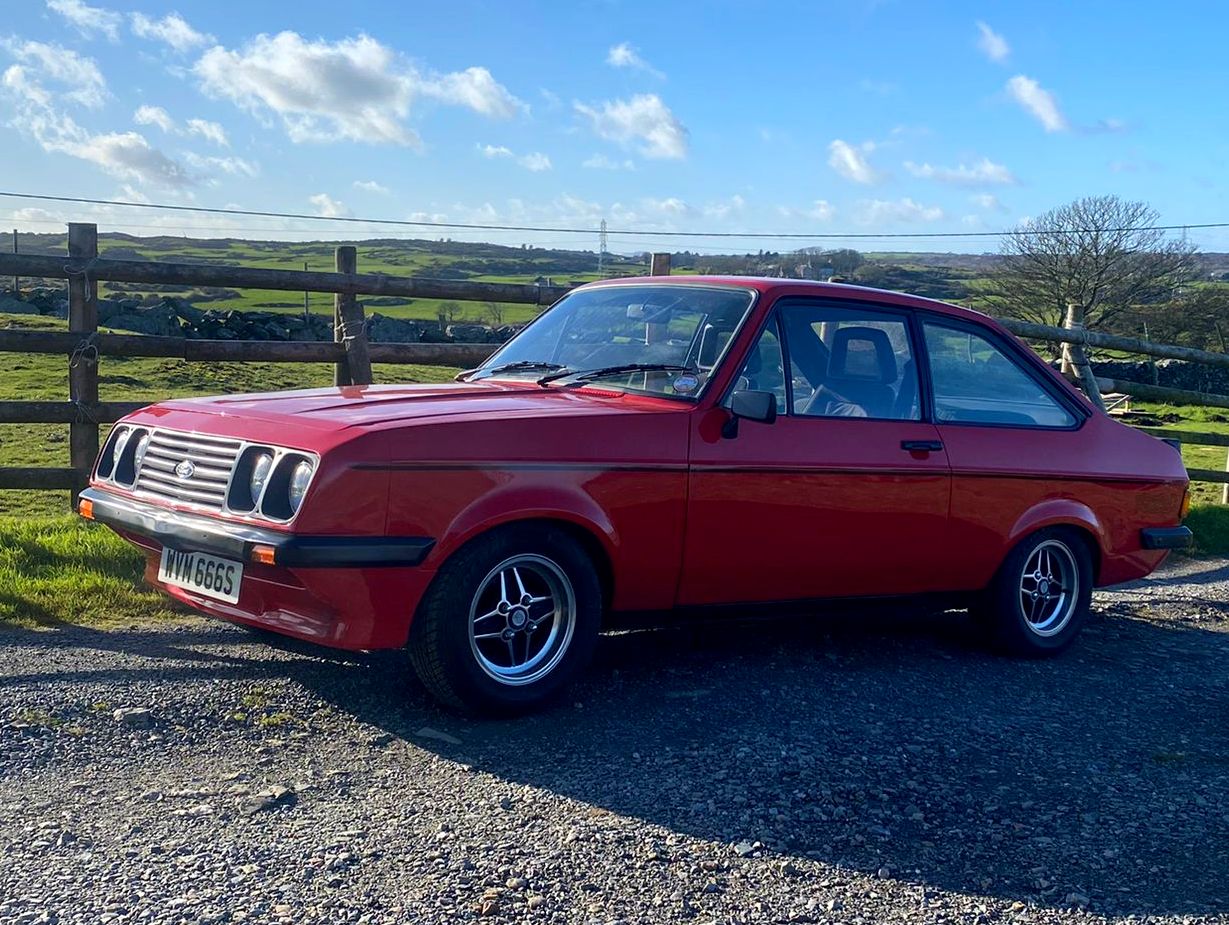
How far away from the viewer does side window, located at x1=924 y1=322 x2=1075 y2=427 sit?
19.5 feet

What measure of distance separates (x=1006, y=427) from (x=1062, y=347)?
550 cm

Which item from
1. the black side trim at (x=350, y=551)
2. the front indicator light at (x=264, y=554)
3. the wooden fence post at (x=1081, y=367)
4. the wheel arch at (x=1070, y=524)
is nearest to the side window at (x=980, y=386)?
the wheel arch at (x=1070, y=524)

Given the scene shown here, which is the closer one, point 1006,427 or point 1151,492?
point 1006,427

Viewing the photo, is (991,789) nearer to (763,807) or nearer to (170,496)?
(763,807)

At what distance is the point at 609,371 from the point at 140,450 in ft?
6.32

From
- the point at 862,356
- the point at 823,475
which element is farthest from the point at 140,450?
the point at 862,356

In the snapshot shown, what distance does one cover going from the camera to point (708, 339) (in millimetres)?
5277

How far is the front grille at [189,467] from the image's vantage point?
4438 mm

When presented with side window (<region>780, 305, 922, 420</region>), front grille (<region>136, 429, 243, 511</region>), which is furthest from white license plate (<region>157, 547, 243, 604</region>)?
side window (<region>780, 305, 922, 420</region>)

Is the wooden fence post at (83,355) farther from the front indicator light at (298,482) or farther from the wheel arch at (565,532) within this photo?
the wheel arch at (565,532)

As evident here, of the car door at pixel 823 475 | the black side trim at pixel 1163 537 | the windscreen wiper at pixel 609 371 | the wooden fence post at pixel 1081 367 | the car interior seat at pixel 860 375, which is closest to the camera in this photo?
the car door at pixel 823 475

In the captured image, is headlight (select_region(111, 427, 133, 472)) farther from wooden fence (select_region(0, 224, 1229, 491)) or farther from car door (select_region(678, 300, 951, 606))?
wooden fence (select_region(0, 224, 1229, 491))

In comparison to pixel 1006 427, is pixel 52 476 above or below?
below

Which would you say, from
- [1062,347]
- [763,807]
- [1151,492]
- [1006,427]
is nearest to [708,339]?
[1006,427]
